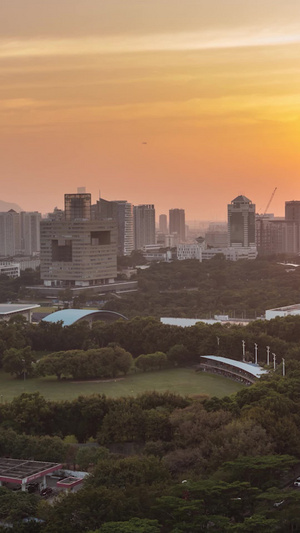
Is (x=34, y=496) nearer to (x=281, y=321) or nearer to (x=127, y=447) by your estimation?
(x=127, y=447)

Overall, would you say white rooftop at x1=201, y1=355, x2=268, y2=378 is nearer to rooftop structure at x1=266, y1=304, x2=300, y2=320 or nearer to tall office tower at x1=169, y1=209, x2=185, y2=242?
rooftop structure at x1=266, y1=304, x2=300, y2=320

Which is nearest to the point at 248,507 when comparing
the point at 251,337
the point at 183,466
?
the point at 183,466

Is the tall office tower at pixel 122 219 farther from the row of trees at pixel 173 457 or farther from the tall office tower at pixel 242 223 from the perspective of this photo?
the row of trees at pixel 173 457

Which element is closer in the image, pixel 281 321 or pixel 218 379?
pixel 218 379

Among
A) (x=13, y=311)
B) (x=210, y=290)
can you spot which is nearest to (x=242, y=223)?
(x=210, y=290)

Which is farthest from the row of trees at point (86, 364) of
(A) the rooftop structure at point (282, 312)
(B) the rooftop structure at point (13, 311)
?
(B) the rooftop structure at point (13, 311)

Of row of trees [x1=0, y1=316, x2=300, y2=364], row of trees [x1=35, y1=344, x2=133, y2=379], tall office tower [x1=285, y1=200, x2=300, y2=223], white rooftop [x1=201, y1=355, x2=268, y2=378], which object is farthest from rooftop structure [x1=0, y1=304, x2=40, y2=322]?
tall office tower [x1=285, y1=200, x2=300, y2=223]
